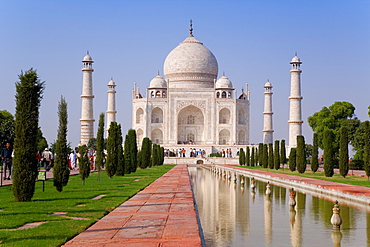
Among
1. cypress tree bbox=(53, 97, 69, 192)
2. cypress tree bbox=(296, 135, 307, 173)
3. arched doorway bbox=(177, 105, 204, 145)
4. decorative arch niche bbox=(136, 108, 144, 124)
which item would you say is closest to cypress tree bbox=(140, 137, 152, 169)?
cypress tree bbox=(296, 135, 307, 173)

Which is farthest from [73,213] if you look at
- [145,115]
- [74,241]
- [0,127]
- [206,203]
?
[145,115]

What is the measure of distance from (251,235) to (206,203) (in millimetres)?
3227

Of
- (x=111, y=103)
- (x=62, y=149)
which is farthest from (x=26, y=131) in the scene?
(x=111, y=103)

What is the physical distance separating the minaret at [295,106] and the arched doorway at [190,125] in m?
7.79

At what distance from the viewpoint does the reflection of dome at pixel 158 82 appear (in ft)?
142

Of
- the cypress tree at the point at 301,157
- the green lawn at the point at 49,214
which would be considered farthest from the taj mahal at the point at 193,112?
the green lawn at the point at 49,214

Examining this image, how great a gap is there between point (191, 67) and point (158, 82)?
3.03 m

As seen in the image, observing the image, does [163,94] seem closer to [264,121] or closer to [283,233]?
[264,121]

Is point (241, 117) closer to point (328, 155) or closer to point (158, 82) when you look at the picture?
point (158, 82)

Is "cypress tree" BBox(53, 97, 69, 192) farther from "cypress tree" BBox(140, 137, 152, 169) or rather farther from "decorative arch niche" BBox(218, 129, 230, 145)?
"decorative arch niche" BBox(218, 129, 230, 145)

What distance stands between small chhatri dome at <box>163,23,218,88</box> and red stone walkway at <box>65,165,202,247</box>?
36.6 metres

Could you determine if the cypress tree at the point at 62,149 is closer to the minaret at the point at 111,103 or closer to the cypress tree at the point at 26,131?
the cypress tree at the point at 26,131

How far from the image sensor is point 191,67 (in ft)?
143

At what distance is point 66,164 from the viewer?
970cm
